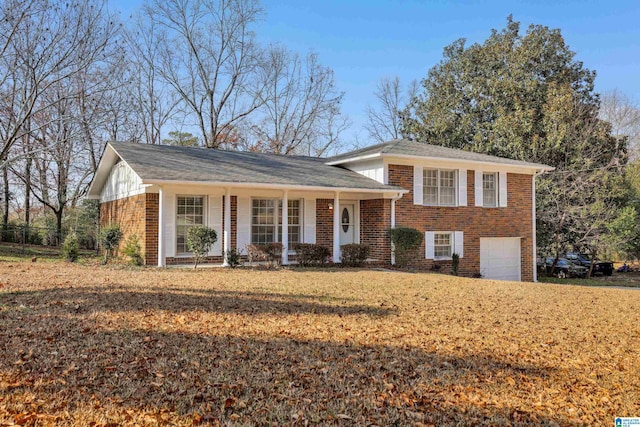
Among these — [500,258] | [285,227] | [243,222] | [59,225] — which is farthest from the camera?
[59,225]

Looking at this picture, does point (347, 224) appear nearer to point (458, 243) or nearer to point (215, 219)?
point (458, 243)

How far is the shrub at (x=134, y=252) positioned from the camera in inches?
557

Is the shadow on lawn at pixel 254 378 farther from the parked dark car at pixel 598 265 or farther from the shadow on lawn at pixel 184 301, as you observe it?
the parked dark car at pixel 598 265

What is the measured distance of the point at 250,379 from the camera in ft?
15.0

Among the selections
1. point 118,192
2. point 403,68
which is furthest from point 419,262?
point 403,68

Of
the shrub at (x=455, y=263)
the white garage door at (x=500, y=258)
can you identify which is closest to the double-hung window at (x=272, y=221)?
the shrub at (x=455, y=263)

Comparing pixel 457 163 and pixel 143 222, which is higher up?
pixel 457 163

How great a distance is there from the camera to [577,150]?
23.6m

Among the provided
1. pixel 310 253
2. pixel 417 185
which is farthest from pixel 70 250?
pixel 417 185

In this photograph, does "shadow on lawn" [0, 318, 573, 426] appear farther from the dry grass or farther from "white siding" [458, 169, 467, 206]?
"white siding" [458, 169, 467, 206]

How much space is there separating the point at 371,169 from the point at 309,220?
9.93 ft

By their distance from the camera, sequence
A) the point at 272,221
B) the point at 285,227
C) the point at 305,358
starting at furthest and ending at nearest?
the point at 272,221 → the point at 285,227 → the point at 305,358

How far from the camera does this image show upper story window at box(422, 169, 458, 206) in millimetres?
17266

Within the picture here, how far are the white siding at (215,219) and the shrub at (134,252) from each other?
214 centimetres
